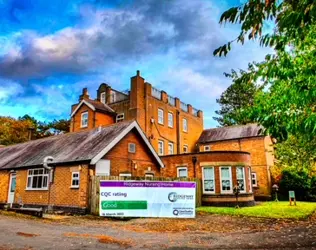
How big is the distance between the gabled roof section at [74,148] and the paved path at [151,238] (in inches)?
275

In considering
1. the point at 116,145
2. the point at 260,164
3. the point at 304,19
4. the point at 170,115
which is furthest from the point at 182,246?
the point at 170,115

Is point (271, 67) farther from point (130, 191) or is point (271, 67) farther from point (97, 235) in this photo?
point (130, 191)

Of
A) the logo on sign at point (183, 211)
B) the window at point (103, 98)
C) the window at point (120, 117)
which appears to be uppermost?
the window at point (103, 98)

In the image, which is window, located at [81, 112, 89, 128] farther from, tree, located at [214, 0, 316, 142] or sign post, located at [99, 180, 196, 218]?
tree, located at [214, 0, 316, 142]

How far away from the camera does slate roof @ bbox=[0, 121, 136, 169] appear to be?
20484 mm

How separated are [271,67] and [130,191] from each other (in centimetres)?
1174

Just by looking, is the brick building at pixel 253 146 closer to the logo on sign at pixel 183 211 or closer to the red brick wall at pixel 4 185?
the logo on sign at pixel 183 211

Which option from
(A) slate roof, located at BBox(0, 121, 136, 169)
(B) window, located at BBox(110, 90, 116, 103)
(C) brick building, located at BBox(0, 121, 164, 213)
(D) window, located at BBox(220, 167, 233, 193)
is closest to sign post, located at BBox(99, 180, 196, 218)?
(C) brick building, located at BBox(0, 121, 164, 213)

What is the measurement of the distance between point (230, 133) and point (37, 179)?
23.0m

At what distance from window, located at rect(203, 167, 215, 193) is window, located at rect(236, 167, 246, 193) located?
1.95 meters

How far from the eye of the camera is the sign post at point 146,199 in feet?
50.2

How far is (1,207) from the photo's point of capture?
2448 centimetres

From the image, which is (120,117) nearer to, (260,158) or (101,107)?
(101,107)

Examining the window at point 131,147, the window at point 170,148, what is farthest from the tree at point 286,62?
the window at point 170,148
